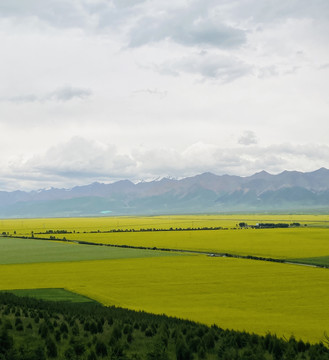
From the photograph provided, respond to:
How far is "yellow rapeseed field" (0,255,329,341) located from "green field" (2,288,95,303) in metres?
1.13

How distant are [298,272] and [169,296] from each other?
17.3 m

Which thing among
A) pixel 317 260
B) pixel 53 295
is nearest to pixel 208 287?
pixel 53 295

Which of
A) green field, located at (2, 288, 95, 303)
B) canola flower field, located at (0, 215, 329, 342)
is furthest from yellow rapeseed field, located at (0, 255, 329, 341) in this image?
green field, located at (2, 288, 95, 303)

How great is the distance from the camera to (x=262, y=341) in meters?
18.4

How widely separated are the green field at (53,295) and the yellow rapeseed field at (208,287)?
1.13 m

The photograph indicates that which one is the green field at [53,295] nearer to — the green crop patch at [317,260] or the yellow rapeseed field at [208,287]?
the yellow rapeseed field at [208,287]

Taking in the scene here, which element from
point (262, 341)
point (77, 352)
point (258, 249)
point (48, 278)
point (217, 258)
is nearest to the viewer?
point (77, 352)

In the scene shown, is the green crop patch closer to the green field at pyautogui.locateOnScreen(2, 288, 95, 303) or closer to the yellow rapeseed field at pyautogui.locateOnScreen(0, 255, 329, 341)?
the yellow rapeseed field at pyautogui.locateOnScreen(0, 255, 329, 341)

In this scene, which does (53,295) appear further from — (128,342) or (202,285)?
(128,342)

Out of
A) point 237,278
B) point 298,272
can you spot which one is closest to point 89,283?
point 237,278

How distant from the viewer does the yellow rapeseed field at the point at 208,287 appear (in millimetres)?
26062

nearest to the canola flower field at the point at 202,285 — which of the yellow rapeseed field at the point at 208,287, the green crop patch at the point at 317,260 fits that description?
the yellow rapeseed field at the point at 208,287

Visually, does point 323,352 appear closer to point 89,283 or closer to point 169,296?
point 169,296

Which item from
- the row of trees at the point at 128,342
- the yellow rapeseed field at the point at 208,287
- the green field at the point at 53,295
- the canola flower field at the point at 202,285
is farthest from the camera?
the green field at the point at 53,295
